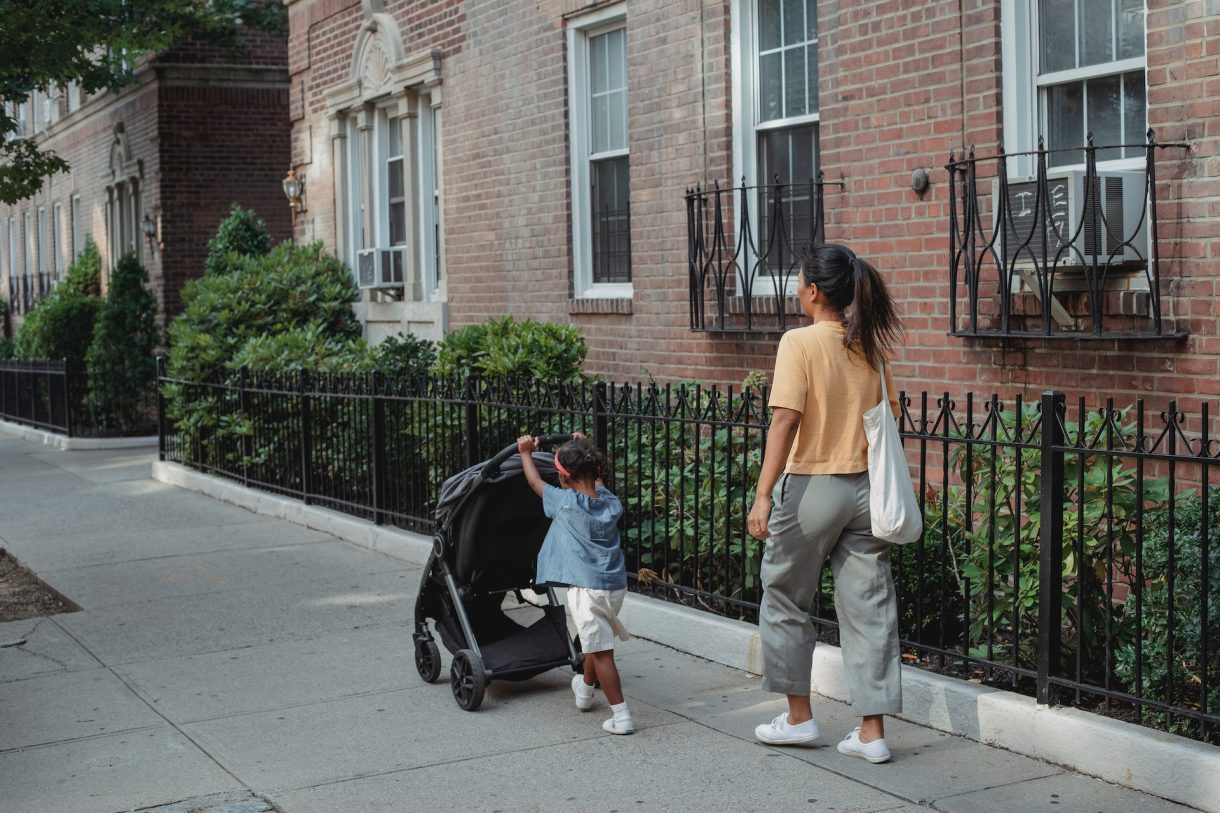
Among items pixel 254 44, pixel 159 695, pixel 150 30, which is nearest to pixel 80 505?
pixel 150 30

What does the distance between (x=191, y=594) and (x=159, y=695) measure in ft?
7.50

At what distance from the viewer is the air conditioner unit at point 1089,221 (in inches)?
265

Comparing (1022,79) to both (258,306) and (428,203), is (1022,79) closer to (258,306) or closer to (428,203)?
(428,203)

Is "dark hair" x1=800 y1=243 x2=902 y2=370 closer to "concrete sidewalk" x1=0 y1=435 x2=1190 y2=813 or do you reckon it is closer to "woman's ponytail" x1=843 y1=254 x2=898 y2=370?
"woman's ponytail" x1=843 y1=254 x2=898 y2=370

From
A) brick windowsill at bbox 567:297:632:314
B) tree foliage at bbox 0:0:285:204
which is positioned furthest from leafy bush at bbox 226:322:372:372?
tree foliage at bbox 0:0:285:204

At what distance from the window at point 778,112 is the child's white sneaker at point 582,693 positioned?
3.92m

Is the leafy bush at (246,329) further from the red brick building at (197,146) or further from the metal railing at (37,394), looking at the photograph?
the red brick building at (197,146)

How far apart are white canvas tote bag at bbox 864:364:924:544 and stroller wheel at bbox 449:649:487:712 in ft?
5.99

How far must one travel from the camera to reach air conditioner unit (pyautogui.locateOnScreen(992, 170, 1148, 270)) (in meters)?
6.74

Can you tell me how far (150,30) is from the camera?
11.2 meters

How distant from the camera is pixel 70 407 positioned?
18.4 meters

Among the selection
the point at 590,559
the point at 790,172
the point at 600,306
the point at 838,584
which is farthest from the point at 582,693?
the point at 600,306

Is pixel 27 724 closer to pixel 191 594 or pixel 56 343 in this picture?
pixel 191 594

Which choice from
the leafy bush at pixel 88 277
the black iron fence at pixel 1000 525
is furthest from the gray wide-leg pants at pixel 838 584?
the leafy bush at pixel 88 277
